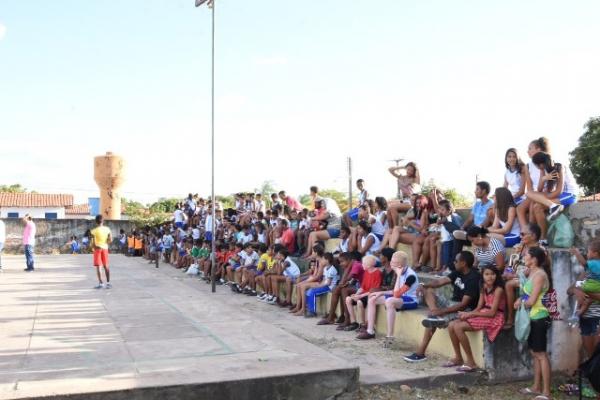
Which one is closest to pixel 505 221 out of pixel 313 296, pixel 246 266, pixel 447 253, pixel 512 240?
A: pixel 512 240

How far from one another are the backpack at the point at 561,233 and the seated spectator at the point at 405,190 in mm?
3338

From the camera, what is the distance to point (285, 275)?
12.2 m

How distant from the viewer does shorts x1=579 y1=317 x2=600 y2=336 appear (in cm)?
645

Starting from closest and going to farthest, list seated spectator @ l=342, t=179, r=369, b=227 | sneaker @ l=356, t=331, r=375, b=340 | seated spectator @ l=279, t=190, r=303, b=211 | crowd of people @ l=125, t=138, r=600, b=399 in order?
crowd of people @ l=125, t=138, r=600, b=399
sneaker @ l=356, t=331, r=375, b=340
seated spectator @ l=342, t=179, r=369, b=227
seated spectator @ l=279, t=190, r=303, b=211

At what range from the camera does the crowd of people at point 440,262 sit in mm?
6488

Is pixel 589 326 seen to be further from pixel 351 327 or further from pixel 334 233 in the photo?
pixel 334 233

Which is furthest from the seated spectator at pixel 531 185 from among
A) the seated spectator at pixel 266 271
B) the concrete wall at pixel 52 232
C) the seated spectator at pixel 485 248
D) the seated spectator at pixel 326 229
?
the concrete wall at pixel 52 232

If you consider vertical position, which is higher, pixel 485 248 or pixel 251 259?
pixel 485 248

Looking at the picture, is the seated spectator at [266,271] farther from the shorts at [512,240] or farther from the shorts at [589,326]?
the shorts at [589,326]

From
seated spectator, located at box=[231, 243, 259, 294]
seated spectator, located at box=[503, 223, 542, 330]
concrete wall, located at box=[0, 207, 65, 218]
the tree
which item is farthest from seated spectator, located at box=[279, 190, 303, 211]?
concrete wall, located at box=[0, 207, 65, 218]

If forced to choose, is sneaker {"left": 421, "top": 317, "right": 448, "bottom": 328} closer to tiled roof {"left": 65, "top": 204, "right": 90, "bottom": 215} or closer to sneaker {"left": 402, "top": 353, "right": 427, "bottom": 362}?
sneaker {"left": 402, "top": 353, "right": 427, "bottom": 362}

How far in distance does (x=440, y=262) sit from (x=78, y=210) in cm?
6999

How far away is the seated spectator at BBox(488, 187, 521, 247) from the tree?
75.6 feet

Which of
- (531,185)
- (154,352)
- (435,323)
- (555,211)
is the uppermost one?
(531,185)
